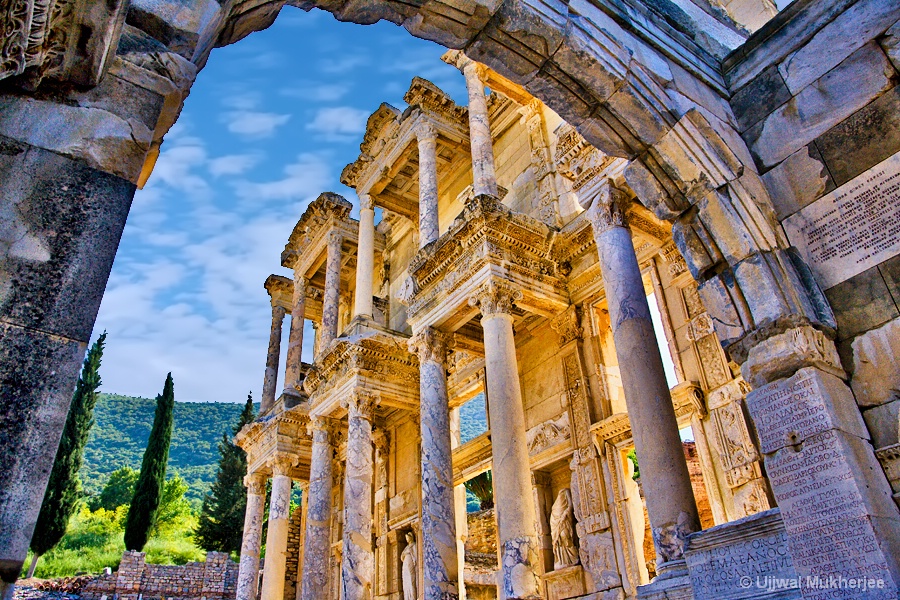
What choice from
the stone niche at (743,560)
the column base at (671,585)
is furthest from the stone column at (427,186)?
the stone niche at (743,560)

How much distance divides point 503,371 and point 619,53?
591 centimetres

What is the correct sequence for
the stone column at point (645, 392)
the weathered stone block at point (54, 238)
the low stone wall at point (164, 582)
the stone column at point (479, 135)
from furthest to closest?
1. the low stone wall at point (164, 582)
2. the stone column at point (479, 135)
3. the stone column at point (645, 392)
4. the weathered stone block at point (54, 238)

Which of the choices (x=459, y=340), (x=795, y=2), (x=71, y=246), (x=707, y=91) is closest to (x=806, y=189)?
(x=707, y=91)

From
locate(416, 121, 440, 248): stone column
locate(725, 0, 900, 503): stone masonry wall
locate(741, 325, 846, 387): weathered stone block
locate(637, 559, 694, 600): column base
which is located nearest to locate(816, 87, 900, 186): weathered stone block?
locate(725, 0, 900, 503): stone masonry wall

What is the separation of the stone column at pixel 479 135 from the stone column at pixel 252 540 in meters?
11.4

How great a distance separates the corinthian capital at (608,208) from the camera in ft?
30.0

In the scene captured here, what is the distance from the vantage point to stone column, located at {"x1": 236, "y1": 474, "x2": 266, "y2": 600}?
17.3 metres

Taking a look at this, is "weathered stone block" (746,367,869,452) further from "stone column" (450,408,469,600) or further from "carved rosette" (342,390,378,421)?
"carved rosette" (342,390,378,421)

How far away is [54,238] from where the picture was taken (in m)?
2.65

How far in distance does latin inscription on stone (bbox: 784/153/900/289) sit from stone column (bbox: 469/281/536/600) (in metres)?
5.66

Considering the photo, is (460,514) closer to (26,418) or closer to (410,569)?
(410,569)

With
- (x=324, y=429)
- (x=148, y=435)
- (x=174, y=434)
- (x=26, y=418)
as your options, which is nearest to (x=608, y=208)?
(x=26, y=418)

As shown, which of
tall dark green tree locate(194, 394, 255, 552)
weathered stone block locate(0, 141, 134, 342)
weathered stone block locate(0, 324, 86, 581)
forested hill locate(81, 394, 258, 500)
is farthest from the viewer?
forested hill locate(81, 394, 258, 500)

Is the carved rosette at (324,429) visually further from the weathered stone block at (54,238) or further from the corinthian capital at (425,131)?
the weathered stone block at (54,238)
